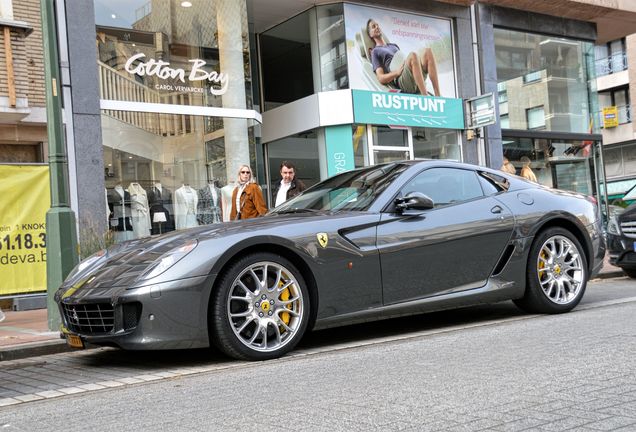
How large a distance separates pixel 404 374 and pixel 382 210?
1784 millimetres

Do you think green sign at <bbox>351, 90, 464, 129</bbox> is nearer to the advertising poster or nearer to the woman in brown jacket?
the advertising poster

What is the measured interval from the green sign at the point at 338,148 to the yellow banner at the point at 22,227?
609 centimetres

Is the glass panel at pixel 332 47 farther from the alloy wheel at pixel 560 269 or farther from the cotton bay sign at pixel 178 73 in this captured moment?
the alloy wheel at pixel 560 269

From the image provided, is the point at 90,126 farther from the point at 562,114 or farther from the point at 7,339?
the point at 562,114

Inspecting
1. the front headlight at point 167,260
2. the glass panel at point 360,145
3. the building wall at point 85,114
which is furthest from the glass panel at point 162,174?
the front headlight at point 167,260

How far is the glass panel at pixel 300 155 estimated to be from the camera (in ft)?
49.6

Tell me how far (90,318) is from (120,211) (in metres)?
7.30

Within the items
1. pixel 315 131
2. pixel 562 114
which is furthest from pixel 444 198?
pixel 562 114

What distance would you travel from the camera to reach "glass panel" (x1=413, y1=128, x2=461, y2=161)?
15.8 metres

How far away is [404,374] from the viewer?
427 cm

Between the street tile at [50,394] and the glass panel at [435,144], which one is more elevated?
the glass panel at [435,144]

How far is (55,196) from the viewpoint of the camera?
732 cm

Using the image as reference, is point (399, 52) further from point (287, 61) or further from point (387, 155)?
point (287, 61)

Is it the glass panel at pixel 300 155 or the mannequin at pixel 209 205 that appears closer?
the mannequin at pixel 209 205
